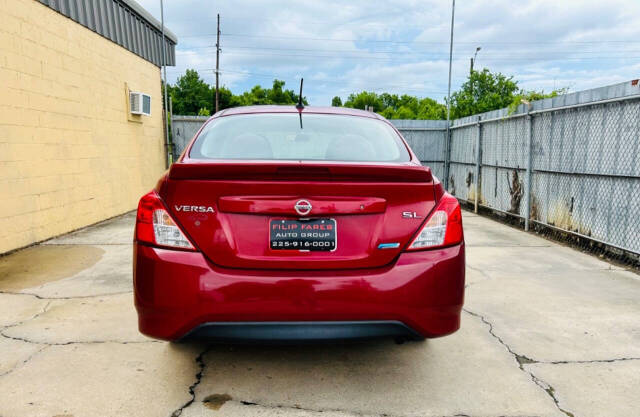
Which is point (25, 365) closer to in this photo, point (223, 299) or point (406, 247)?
point (223, 299)

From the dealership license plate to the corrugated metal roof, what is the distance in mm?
6570

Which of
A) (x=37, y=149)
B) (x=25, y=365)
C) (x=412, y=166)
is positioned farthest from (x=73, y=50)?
(x=412, y=166)

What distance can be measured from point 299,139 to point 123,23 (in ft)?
27.9

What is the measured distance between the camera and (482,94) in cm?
2575

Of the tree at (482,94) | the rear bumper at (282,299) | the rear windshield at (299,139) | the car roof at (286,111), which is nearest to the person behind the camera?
the rear bumper at (282,299)

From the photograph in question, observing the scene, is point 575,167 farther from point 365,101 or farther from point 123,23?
point 365,101

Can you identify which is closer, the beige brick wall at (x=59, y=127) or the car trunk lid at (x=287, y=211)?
the car trunk lid at (x=287, y=211)

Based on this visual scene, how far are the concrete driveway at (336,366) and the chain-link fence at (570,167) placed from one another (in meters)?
1.60

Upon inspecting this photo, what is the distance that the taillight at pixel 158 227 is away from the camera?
2.21 meters

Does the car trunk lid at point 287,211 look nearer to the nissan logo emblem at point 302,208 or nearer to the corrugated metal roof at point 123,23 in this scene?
the nissan logo emblem at point 302,208

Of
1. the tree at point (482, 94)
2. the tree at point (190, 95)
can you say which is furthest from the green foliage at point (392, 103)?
the tree at point (482, 94)

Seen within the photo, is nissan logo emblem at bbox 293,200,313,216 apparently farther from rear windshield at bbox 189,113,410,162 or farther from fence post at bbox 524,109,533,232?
fence post at bbox 524,109,533,232

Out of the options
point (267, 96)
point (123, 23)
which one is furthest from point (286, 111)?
point (267, 96)

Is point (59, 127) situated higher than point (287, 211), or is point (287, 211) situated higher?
point (59, 127)
